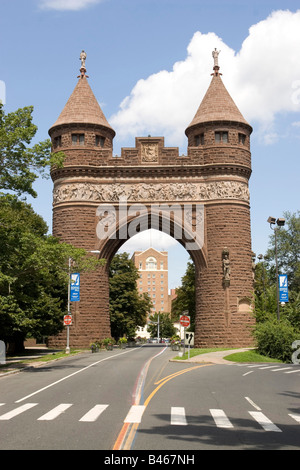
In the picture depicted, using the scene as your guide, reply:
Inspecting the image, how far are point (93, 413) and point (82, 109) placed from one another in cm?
3921

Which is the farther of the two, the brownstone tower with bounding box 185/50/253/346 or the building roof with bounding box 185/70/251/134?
the building roof with bounding box 185/70/251/134

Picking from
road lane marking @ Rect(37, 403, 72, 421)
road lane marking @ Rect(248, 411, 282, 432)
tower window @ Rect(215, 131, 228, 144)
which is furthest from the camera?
tower window @ Rect(215, 131, 228, 144)

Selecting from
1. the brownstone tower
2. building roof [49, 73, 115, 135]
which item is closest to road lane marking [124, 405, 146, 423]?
the brownstone tower

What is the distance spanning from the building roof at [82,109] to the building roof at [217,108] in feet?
26.9

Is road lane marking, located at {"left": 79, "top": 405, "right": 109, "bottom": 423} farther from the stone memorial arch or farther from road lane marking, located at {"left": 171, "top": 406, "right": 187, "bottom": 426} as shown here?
the stone memorial arch

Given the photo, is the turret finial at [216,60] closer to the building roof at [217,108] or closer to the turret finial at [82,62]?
the building roof at [217,108]

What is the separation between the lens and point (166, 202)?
44.9 metres

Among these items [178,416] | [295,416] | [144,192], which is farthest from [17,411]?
[144,192]

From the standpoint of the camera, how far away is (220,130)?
149 feet

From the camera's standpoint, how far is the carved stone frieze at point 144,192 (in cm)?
4478

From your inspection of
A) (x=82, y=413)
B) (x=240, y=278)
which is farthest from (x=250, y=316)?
(x=82, y=413)

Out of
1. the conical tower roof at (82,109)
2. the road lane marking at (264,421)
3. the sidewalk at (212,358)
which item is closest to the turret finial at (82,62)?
the conical tower roof at (82,109)

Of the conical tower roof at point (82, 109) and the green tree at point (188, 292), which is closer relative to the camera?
the conical tower roof at point (82, 109)

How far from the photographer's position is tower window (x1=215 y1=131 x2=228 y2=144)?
45.3 meters
